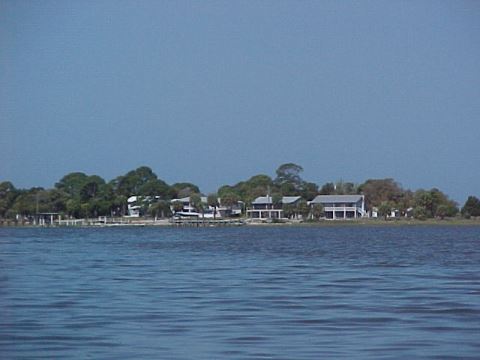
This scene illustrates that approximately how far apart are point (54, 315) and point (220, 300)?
3637mm

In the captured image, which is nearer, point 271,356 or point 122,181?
point 271,356

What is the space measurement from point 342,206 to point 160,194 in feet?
86.3

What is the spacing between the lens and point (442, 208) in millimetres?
109312

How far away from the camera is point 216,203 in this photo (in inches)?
4717

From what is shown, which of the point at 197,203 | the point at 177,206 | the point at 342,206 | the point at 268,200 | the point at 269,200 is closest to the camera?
Result: the point at 342,206

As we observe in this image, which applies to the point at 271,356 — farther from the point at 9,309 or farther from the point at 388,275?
the point at 388,275

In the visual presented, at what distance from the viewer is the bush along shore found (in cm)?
11069

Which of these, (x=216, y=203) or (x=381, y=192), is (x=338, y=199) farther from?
(x=216, y=203)

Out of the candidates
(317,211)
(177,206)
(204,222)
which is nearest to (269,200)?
(317,211)

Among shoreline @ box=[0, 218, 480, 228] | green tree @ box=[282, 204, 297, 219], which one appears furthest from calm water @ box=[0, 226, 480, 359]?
green tree @ box=[282, 204, 297, 219]

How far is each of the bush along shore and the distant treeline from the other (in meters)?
0.12

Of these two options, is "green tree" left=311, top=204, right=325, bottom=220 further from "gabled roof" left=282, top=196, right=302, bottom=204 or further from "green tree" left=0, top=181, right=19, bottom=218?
"green tree" left=0, top=181, right=19, bottom=218

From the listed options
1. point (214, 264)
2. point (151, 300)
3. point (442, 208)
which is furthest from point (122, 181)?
point (151, 300)

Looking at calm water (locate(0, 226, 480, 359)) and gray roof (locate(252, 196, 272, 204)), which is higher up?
gray roof (locate(252, 196, 272, 204))
